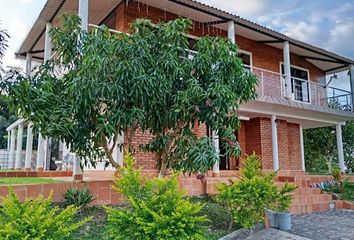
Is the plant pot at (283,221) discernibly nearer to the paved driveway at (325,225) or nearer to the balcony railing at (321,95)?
the paved driveway at (325,225)

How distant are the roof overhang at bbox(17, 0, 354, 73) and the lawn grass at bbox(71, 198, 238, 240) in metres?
6.87

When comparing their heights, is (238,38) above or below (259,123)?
above

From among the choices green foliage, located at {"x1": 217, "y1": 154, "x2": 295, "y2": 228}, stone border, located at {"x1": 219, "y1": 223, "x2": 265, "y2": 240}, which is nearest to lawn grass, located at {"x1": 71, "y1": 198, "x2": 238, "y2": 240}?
stone border, located at {"x1": 219, "y1": 223, "x2": 265, "y2": 240}

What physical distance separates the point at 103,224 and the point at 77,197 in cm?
98

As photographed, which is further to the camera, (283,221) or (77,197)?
(283,221)

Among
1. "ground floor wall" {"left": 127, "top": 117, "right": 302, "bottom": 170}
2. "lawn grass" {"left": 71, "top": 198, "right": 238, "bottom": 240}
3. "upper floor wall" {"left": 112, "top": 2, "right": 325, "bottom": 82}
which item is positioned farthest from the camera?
"ground floor wall" {"left": 127, "top": 117, "right": 302, "bottom": 170}

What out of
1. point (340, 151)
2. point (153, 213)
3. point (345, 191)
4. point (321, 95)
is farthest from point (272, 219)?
point (321, 95)

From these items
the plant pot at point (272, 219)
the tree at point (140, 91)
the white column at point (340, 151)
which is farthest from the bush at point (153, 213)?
the white column at point (340, 151)

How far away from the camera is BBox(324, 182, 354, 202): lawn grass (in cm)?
1220

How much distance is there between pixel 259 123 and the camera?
15.5m

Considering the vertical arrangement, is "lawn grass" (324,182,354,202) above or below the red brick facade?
below

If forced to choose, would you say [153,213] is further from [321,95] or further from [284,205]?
[321,95]

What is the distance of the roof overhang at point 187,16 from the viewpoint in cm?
1170

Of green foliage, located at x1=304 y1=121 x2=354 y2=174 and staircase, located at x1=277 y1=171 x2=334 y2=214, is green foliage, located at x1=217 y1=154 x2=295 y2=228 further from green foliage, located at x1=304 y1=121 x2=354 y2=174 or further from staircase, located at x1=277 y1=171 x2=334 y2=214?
green foliage, located at x1=304 y1=121 x2=354 y2=174
